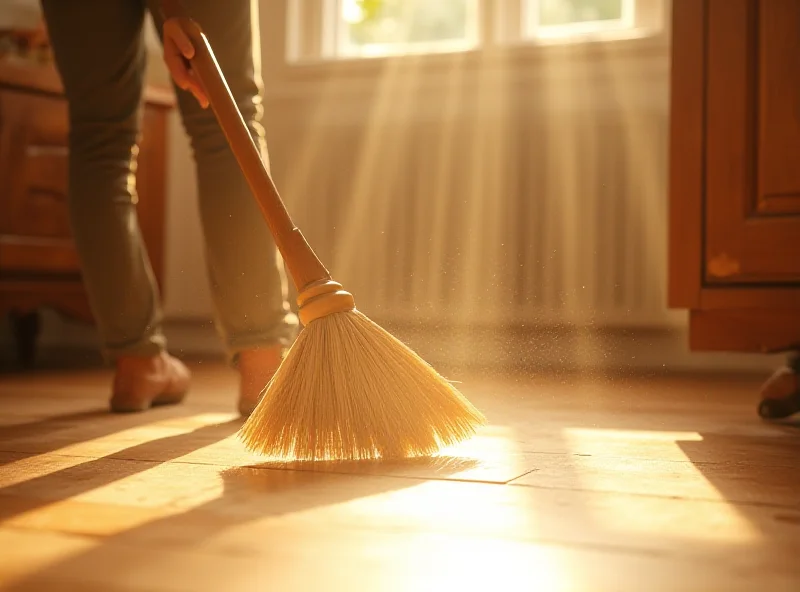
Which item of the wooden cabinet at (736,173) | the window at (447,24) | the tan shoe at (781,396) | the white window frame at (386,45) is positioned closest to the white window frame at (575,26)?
the window at (447,24)

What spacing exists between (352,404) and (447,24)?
197cm

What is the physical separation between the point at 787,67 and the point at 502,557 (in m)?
0.85

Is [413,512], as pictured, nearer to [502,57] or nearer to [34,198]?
[34,198]

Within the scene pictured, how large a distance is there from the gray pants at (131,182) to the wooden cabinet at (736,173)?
1.69 ft

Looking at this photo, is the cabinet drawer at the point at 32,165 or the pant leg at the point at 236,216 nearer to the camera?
the pant leg at the point at 236,216

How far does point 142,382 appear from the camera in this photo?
4.37ft

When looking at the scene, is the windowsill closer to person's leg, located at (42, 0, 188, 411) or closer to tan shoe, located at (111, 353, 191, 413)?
person's leg, located at (42, 0, 188, 411)

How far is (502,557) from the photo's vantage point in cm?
55

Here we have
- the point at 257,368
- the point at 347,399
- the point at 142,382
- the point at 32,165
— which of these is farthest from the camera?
the point at 32,165

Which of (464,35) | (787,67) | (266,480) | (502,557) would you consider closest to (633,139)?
(464,35)

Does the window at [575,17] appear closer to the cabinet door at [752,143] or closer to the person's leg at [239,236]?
the cabinet door at [752,143]

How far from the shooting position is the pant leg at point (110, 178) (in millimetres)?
1296

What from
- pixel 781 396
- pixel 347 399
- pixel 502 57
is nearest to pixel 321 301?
pixel 347 399

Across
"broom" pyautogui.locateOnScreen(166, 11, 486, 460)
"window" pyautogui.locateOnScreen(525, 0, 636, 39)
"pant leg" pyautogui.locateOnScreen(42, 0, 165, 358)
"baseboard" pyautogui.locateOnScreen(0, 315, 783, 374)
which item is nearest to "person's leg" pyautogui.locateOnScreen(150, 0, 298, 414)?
"pant leg" pyautogui.locateOnScreen(42, 0, 165, 358)
